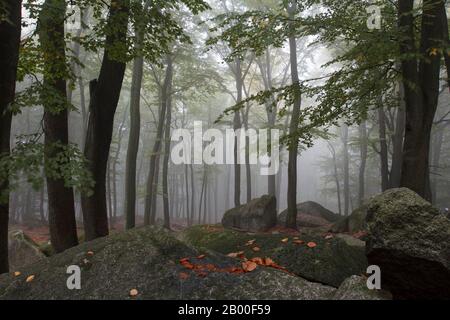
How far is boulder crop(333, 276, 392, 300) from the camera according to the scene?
3.99 metres

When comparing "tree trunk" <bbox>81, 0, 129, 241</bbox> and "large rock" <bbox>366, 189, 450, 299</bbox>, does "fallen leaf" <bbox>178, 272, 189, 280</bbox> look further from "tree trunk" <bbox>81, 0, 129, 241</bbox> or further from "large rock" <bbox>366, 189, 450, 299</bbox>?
"tree trunk" <bbox>81, 0, 129, 241</bbox>

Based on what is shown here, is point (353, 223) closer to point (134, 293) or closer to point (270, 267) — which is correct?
point (270, 267)

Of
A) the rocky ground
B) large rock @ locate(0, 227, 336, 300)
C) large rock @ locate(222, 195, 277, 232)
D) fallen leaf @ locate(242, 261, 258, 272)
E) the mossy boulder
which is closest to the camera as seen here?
the rocky ground

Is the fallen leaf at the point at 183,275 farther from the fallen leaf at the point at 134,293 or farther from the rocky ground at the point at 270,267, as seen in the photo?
the fallen leaf at the point at 134,293

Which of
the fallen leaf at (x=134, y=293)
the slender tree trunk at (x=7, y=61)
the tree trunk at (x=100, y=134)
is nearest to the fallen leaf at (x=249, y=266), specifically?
the fallen leaf at (x=134, y=293)

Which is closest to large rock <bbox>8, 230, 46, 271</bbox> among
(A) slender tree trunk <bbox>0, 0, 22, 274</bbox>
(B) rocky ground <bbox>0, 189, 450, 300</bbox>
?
(B) rocky ground <bbox>0, 189, 450, 300</bbox>

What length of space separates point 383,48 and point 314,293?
4.96 metres

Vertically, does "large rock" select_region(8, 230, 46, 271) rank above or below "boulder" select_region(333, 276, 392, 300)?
below

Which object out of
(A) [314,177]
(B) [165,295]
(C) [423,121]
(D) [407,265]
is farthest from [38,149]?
(A) [314,177]

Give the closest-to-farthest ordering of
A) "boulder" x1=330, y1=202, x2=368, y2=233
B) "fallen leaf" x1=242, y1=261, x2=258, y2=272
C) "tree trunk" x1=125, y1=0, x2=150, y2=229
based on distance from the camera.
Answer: "fallen leaf" x1=242, y1=261, x2=258, y2=272 → "tree trunk" x1=125, y1=0, x2=150, y2=229 → "boulder" x1=330, y1=202, x2=368, y2=233

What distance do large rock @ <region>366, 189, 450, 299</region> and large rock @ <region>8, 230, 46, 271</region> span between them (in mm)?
10185

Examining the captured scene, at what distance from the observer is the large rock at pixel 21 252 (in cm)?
1091

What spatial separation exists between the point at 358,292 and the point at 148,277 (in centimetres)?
258
